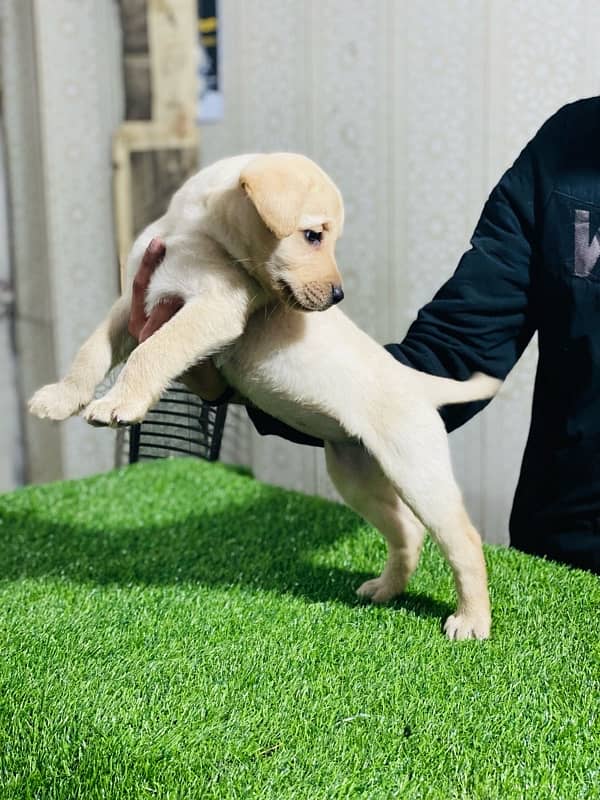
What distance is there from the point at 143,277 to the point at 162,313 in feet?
0.22

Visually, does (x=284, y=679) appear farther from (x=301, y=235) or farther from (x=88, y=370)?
(x=301, y=235)

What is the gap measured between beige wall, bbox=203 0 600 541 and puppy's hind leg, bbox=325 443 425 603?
0.56m

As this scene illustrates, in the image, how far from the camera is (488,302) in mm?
A: 1846

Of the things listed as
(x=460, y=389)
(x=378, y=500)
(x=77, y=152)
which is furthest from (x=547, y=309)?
(x=77, y=152)

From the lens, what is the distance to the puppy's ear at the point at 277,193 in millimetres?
1347

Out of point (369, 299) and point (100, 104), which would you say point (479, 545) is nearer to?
point (369, 299)

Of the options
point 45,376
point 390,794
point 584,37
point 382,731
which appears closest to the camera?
point 390,794

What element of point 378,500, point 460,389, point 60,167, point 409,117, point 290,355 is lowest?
point 378,500

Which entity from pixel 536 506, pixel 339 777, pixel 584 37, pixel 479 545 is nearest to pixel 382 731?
pixel 339 777

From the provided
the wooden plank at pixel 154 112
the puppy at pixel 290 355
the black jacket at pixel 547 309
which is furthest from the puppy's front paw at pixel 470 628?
the wooden plank at pixel 154 112

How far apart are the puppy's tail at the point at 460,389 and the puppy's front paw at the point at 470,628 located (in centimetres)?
38

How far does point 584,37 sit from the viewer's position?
184cm

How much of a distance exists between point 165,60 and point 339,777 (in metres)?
2.97

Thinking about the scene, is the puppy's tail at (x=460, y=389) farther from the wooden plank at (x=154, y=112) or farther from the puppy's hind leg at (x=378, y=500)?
the wooden plank at (x=154, y=112)
